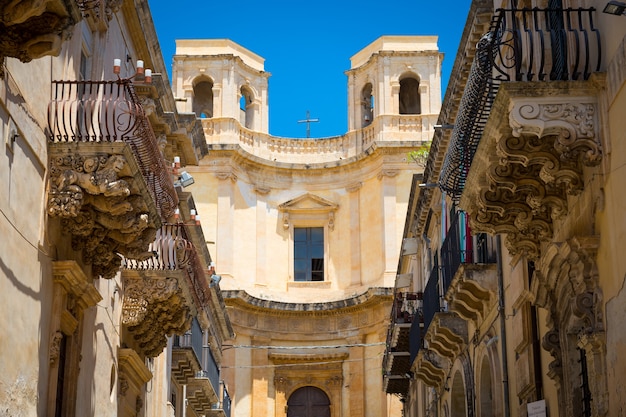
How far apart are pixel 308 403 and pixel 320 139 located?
9.36 meters

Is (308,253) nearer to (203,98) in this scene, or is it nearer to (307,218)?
(307,218)

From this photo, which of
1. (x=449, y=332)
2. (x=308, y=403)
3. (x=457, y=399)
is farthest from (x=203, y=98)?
(x=449, y=332)

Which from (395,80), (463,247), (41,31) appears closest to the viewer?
(41,31)

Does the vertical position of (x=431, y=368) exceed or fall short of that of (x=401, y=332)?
it falls short

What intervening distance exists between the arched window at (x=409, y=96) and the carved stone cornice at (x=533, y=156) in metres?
28.9

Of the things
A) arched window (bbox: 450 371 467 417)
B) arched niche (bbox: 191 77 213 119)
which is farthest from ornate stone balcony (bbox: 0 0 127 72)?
arched niche (bbox: 191 77 213 119)

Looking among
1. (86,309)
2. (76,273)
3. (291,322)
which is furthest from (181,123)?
(291,322)

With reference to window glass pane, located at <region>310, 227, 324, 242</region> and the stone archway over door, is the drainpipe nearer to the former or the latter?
the stone archway over door

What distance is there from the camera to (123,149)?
507 inches

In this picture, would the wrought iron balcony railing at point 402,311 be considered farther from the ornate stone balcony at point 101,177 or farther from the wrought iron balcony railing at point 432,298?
the ornate stone balcony at point 101,177

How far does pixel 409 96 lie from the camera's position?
4162 cm

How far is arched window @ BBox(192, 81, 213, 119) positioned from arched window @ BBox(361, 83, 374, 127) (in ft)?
17.9

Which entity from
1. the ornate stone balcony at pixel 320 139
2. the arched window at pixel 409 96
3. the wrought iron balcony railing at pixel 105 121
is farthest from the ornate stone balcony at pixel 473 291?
the arched window at pixel 409 96

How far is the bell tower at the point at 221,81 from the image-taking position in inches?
1572
